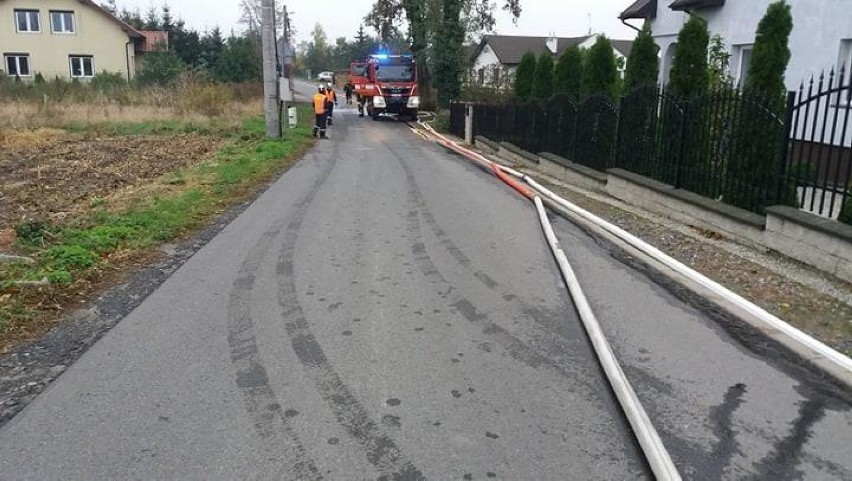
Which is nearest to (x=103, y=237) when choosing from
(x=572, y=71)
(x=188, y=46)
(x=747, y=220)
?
(x=747, y=220)

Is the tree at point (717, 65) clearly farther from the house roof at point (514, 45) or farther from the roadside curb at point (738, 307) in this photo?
the house roof at point (514, 45)

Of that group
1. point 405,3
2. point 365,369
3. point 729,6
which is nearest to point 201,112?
point 405,3

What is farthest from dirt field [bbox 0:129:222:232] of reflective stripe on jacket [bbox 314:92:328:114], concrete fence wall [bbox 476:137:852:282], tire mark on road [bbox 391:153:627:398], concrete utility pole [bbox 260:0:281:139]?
concrete fence wall [bbox 476:137:852:282]

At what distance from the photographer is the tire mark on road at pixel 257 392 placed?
3.42 m

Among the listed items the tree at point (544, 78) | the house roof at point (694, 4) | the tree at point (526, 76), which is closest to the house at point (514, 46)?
the tree at point (526, 76)

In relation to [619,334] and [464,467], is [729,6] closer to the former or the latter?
[619,334]

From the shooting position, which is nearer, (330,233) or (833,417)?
(833,417)

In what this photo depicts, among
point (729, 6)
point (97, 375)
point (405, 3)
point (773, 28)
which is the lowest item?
point (97, 375)

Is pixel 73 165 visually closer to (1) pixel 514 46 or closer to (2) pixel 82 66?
(2) pixel 82 66

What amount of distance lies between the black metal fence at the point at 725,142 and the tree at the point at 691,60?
0.45m

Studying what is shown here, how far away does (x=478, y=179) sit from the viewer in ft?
46.0

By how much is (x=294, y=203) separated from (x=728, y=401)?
821 centimetres

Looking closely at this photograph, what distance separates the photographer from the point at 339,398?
4066 millimetres

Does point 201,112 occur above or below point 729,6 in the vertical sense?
below
